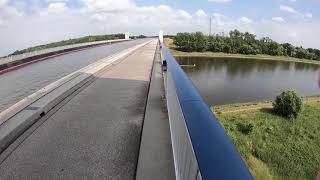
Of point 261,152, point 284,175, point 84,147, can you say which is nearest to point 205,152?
point 84,147

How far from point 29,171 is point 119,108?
354 centimetres

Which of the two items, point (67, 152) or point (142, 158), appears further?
point (67, 152)

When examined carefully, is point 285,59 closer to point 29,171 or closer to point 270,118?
point 270,118

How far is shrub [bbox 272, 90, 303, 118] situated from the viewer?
3525 centimetres

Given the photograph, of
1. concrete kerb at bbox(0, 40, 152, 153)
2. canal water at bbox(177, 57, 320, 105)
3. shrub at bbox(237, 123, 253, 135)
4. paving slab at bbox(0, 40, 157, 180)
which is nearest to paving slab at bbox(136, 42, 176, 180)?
paving slab at bbox(0, 40, 157, 180)

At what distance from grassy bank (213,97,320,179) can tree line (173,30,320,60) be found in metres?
77.3

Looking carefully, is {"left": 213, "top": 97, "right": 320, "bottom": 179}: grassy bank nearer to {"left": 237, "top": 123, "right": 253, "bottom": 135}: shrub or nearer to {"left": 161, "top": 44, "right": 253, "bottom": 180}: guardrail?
{"left": 237, "top": 123, "right": 253, "bottom": 135}: shrub

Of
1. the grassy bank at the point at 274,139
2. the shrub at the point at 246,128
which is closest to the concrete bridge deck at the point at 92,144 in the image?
the grassy bank at the point at 274,139

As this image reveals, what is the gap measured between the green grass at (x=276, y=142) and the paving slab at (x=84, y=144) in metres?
15.8

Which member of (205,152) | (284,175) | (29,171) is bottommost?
(284,175)

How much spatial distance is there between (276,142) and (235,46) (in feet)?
307

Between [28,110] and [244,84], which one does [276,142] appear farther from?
[244,84]

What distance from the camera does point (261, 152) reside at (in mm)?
25781

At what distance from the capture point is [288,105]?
115ft
